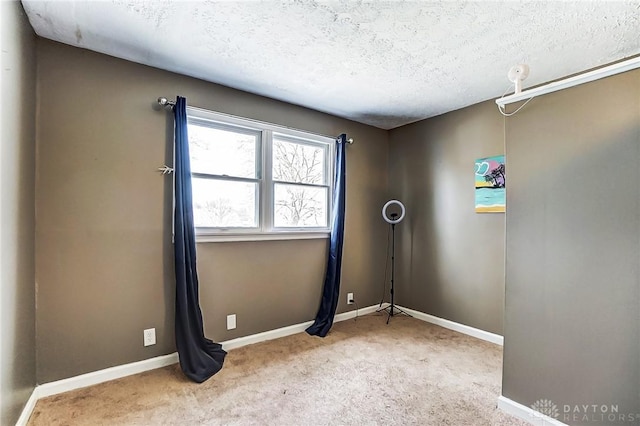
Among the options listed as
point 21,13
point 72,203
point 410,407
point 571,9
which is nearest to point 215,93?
point 21,13

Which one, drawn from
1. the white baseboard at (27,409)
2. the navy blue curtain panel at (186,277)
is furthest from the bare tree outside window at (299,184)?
the white baseboard at (27,409)

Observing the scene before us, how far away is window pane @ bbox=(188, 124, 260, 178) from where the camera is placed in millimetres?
2707

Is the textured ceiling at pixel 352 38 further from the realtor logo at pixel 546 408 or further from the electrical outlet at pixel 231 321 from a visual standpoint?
the realtor logo at pixel 546 408

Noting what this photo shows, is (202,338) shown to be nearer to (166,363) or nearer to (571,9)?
(166,363)

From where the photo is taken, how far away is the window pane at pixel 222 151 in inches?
107

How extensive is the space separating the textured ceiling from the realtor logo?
2.30 m

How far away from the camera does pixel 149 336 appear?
241 centimetres

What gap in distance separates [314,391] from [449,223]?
2.35m

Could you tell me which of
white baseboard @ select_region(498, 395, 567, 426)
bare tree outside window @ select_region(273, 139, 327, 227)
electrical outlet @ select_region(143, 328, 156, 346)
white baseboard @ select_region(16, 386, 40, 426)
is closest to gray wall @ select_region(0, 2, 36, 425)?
white baseboard @ select_region(16, 386, 40, 426)

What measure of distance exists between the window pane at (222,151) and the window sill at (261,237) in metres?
0.59

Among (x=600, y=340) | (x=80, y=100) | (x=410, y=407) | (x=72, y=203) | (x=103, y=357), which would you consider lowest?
(x=410, y=407)

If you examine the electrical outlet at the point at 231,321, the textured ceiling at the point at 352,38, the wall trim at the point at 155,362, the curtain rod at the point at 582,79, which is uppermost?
the textured ceiling at the point at 352,38

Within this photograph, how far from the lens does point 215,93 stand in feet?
9.01

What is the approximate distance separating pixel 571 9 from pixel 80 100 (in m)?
3.23
